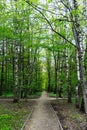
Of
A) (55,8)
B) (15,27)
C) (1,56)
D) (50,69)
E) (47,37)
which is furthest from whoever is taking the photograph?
(50,69)

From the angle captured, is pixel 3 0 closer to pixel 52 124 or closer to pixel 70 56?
pixel 70 56

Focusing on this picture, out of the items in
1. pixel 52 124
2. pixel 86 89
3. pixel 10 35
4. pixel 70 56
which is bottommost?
pixel 52 124

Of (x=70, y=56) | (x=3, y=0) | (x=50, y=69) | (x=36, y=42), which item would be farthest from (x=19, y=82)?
(x=50, y=69)

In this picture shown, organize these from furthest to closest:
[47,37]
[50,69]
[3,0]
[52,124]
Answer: [50,69], [47,37], [3,0], [52,124]

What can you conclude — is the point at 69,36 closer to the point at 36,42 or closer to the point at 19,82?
the point at 36,42

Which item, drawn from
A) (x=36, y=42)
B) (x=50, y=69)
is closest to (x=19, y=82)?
(x=36, y=42)

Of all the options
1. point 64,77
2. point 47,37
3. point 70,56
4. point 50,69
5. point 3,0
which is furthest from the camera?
point 50,69

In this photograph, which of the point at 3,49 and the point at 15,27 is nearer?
the point at 15,27

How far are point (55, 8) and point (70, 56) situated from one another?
1526 cm

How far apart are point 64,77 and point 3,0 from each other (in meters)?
11.1

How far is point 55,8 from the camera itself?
7.39 metres

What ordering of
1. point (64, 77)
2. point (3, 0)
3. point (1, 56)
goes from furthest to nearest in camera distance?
point (1, 56)
point (64, 77)
point (3, 0)

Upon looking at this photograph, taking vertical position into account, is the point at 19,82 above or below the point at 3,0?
below

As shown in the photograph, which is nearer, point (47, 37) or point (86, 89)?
point (86, 89)
